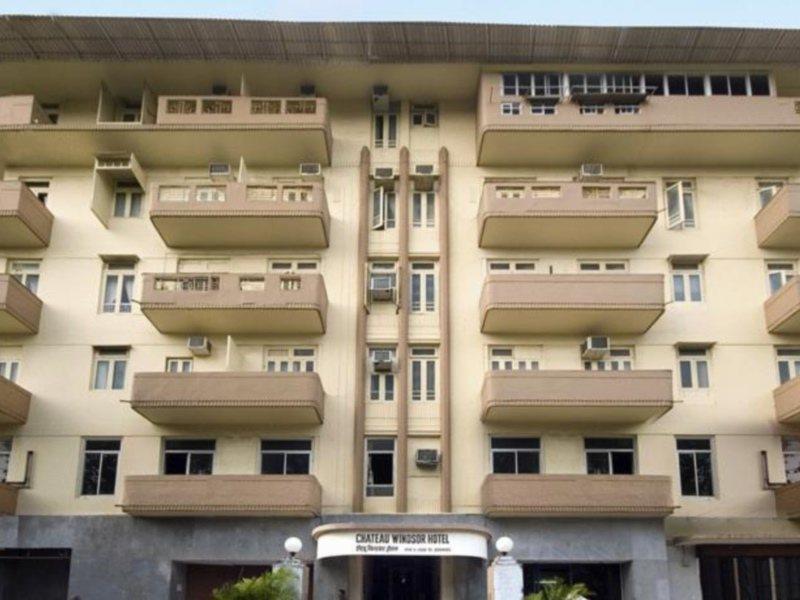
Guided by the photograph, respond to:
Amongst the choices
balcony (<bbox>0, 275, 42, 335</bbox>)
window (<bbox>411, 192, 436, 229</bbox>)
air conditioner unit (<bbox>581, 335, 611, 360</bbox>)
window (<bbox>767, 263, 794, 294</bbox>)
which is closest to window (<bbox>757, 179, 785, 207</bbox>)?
window (<bbox>767, 263, 794, 294</bbox>)

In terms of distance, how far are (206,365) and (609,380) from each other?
30.9ft

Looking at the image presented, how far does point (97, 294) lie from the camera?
22.5 m

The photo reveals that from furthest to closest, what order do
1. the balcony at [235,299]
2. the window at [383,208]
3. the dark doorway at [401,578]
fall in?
the window at [383,208] < the dark doorway at [401,578] < the balcony at [235,299]

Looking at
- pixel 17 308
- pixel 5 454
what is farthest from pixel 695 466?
pixel 17 308

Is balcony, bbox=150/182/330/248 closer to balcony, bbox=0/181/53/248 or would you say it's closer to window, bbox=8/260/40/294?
balcony, bbox=0/181/53/248

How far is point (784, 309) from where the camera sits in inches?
830

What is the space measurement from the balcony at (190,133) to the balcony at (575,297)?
5968mm

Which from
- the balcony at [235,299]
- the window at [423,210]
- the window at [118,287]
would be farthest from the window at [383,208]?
the window at [118,287]

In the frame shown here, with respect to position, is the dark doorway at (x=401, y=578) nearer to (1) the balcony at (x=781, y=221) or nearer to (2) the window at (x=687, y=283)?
(2) the window at (x=687, y=283)

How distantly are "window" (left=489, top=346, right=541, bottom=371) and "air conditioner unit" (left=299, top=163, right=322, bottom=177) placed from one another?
6.30 metres

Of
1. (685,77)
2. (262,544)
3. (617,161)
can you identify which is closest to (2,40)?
(262,544)

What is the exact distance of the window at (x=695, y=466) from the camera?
20844 millimetres

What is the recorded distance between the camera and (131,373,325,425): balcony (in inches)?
790

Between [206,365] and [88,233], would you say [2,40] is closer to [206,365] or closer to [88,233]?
[88,233]
